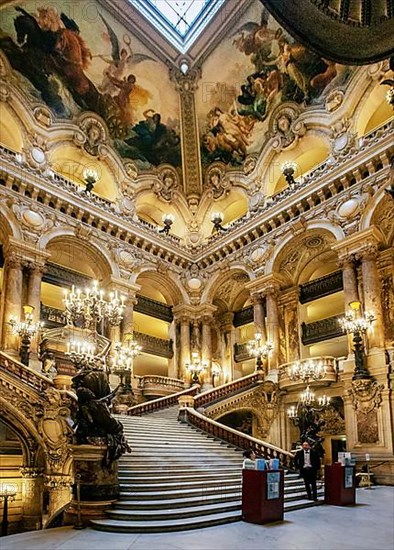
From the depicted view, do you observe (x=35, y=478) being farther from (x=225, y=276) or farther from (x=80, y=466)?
(x=225, y=276)

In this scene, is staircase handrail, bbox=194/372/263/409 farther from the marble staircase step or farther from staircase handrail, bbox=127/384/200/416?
the marble staircase step

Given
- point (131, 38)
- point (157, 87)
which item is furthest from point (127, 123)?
point (131, 38)

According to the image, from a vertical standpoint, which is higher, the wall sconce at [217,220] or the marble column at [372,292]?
the wall sconce at [217,220]

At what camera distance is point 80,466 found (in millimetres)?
7137

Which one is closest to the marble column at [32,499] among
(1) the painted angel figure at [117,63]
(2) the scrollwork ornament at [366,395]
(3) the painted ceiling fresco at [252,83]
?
(2) the scrollwork ornament at [366,395]

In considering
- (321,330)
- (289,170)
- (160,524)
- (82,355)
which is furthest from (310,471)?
(289,170)

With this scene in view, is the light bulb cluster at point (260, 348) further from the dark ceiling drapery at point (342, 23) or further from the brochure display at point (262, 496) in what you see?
the dark ceiling drapery at point (342, 23)

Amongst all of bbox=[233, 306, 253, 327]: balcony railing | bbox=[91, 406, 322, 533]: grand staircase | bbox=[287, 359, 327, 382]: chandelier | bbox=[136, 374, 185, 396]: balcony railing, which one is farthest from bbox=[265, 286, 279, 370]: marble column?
bbox=[91, 406, 322, 533]: grand staircase

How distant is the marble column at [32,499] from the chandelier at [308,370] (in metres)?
8.31

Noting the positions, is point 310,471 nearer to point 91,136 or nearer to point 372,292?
point 372,292

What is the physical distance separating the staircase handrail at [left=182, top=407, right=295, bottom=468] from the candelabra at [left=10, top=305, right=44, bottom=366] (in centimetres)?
526

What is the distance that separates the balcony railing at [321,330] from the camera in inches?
697

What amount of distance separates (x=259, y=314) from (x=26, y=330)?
927 centimetres

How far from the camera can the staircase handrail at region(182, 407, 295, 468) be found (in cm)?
1105
